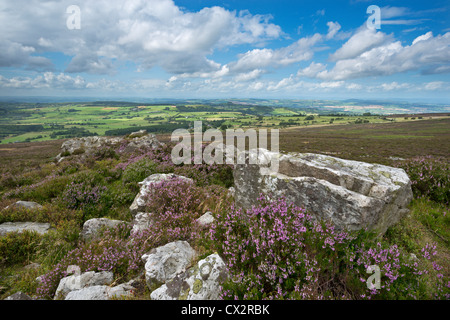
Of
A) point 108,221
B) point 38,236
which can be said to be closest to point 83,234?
point 108,221

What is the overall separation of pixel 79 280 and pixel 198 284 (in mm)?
2714

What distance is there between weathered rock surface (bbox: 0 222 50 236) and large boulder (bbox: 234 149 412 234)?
250 inches

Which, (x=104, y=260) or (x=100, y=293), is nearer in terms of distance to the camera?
(x=100, y=293)

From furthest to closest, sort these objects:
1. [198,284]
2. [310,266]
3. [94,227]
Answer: [94,227] → [198,284] → [310,266]

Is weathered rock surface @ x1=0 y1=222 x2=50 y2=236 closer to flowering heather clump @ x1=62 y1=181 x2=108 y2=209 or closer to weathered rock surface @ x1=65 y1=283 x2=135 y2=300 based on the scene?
flowering heather clump @ x1=62 y1=181 x2=108 y2=209

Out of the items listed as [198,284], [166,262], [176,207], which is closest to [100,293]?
[166,262]

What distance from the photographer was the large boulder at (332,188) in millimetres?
4828

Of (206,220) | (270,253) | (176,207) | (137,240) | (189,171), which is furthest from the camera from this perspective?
(189,171)

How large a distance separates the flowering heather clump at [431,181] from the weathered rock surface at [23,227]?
13.4 m

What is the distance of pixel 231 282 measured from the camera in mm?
3277

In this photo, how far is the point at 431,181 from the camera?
7.95 meters

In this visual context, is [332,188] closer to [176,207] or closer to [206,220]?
[206,220]
